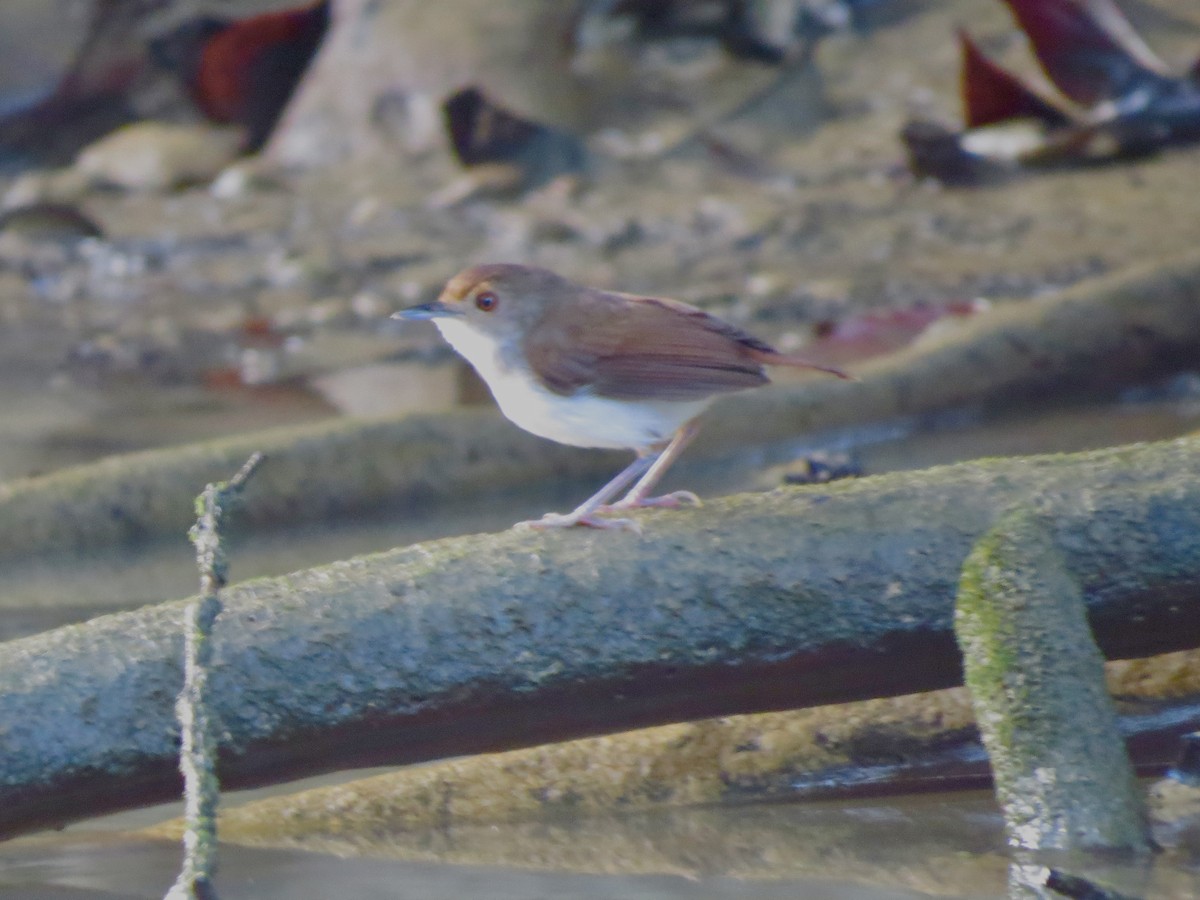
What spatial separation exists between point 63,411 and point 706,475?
3034 mm

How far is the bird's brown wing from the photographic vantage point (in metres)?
3.92

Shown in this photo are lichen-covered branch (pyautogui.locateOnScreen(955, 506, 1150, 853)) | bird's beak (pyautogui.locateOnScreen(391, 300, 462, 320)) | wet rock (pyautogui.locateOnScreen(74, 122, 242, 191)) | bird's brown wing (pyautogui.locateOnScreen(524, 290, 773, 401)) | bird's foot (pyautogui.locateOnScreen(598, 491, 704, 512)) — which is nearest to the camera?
lichen-covered branch (pyautogui.locateOnScreen(955, 506, 1150, 853))

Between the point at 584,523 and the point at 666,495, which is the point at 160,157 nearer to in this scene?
the point at 666,495

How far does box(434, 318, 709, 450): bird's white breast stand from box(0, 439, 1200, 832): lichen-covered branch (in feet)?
1.59

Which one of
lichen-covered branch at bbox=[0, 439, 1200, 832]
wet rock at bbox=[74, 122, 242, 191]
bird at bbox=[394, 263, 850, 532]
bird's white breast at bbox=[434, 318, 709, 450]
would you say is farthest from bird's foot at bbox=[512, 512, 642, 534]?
wet rock at bbox=[74, 122, 242, 191]

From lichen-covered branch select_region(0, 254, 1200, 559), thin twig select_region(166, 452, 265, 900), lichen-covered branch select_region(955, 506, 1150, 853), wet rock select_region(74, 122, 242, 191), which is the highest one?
thin twig select_region(166, 452, 265, 900)

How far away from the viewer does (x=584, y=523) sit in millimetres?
3598

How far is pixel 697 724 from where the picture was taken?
158 inches

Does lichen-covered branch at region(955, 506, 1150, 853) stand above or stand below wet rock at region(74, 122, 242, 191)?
above

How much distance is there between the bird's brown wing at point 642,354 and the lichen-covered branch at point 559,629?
1.64 feet

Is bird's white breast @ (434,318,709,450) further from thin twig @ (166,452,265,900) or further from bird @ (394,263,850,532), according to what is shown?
thin twig @ (166,452,265,900)

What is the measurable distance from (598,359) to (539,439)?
2754mm

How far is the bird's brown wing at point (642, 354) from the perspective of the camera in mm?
3918

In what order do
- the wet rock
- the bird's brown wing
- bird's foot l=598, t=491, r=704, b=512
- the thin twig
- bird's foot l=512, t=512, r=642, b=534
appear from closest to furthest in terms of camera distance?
the thin twig → bird's foot l=512, t=512, r=642, b=534 → bird's foot l=598, t=491, r=704, b=512 → the bird's brown wing → the wet rock
